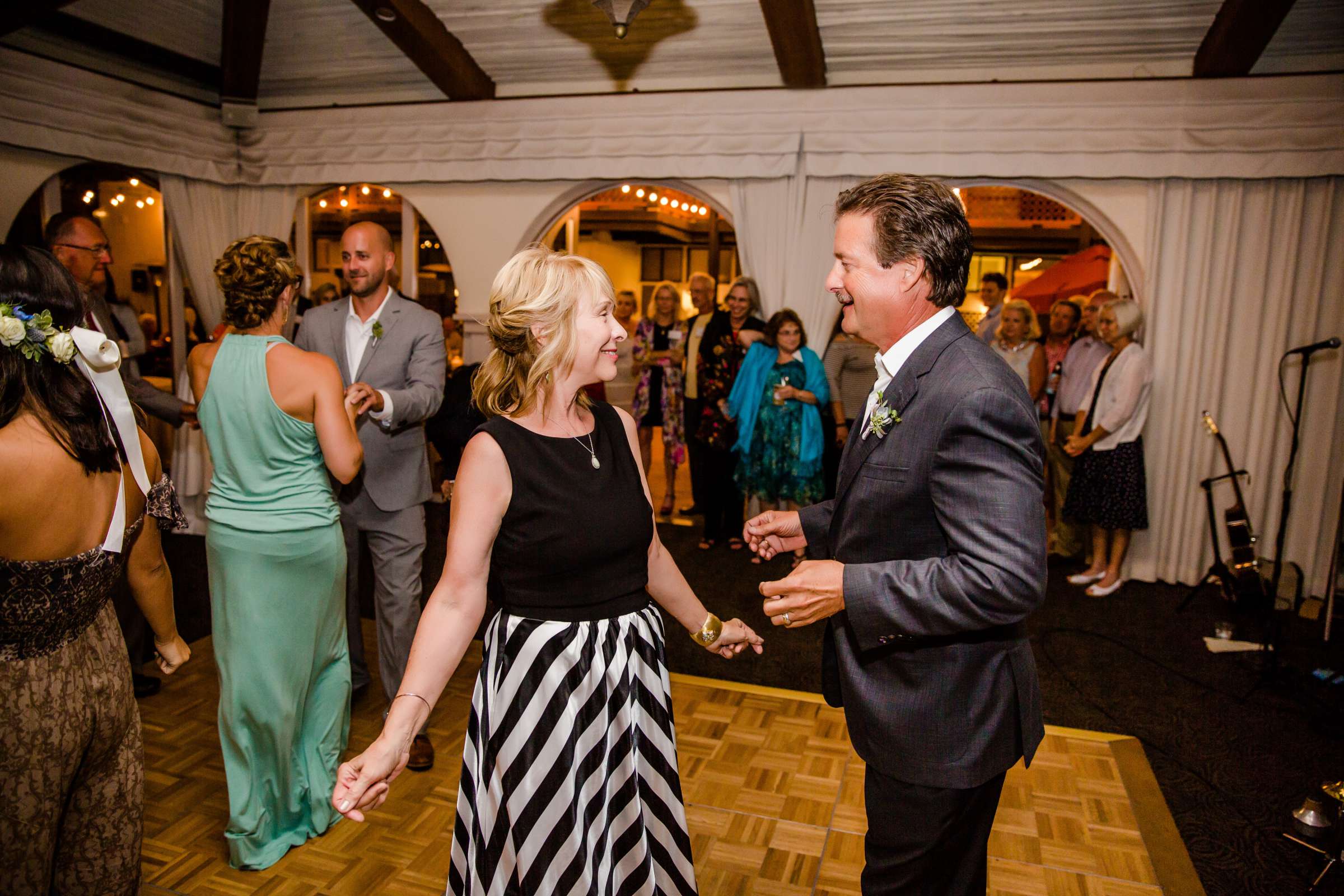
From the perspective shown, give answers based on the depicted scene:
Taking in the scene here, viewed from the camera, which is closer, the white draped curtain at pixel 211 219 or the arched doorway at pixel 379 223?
the white draped curtain at pixel 211 219

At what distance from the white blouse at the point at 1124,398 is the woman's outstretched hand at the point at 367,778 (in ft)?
15.8

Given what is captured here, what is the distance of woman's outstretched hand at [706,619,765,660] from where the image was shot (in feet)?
6.33

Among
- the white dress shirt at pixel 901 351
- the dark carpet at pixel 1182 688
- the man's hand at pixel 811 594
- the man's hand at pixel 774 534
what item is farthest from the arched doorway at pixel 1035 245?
the man's hand at pixel 811 594

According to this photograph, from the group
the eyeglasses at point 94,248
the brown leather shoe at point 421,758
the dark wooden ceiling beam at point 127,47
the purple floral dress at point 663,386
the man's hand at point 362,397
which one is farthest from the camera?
the purple floral dress at point 663,386

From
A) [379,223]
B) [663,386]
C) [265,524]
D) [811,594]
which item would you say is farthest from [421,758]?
[379,223]

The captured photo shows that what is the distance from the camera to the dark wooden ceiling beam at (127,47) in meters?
5.64

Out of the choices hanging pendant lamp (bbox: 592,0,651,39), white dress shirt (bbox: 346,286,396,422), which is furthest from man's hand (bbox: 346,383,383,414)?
hanging pendant lamp (bbox: 592,0,651,39)

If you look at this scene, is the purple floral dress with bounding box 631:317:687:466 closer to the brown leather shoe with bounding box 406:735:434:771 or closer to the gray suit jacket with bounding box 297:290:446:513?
the gray suit jacket with bounding box 297:290:446:513

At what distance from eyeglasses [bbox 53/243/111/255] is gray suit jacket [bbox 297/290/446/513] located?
1.02 metres

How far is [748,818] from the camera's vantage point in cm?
278

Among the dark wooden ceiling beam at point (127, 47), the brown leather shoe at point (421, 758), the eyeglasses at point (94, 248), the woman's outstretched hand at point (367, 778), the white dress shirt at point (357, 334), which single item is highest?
the dark wooden ceiling beam at point (127, 47)

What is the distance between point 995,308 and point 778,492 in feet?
8.41

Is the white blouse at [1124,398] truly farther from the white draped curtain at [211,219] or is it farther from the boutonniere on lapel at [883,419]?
the white draped curtain at [211,219]

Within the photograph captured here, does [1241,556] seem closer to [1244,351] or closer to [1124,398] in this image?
[1124,398]
